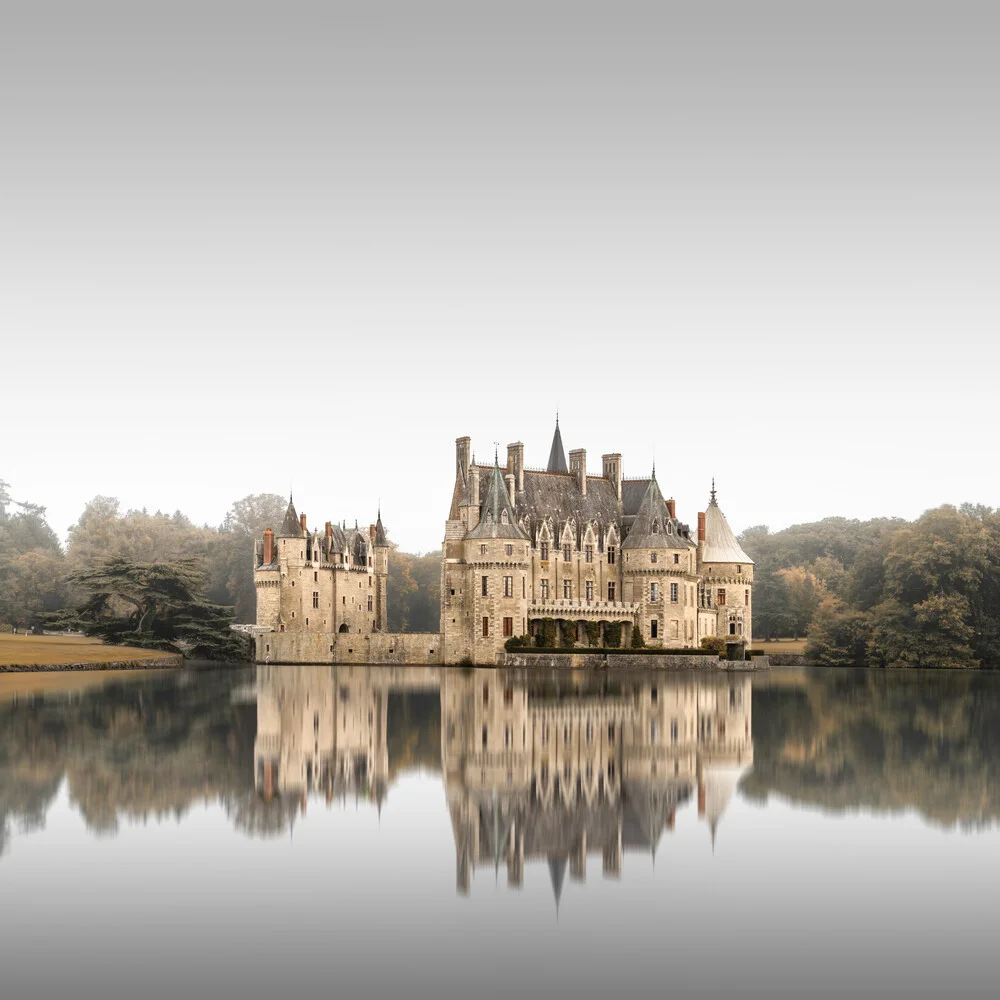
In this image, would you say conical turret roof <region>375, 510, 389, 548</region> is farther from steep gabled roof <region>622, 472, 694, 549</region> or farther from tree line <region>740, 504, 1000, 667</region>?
tree line <region>740, 504, 1000, 667</region>

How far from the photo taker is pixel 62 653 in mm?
57094

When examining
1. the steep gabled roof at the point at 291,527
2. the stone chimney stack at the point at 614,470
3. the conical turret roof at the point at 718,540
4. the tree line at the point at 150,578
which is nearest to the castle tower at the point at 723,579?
the conical turret roof at the point at 718,540

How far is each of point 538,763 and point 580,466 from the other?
55.2m

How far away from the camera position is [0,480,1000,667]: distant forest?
70.8 m

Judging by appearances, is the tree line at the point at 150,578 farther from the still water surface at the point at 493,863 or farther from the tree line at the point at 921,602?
the still water surface at the point at 493,863

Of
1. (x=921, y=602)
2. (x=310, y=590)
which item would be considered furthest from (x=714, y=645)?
(x=310, y=590)

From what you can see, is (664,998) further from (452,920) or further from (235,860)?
(235,860)

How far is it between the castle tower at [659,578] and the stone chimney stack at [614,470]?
2213mm

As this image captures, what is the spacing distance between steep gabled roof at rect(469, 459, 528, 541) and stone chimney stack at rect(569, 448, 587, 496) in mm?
7510

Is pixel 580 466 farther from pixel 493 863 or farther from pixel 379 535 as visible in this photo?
pixel 493 863

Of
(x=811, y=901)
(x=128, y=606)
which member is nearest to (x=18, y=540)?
(x=128, y=606)

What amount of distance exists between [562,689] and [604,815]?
2733 cm

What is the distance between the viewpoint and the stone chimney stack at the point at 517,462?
232ft

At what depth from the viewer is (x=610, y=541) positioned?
7125 cm
